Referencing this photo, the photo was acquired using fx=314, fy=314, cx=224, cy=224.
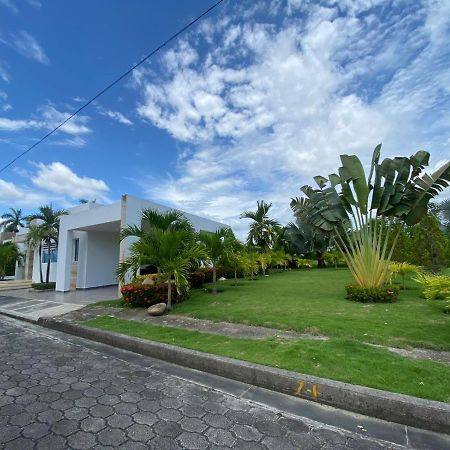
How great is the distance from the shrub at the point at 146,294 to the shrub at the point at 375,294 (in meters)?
5.54

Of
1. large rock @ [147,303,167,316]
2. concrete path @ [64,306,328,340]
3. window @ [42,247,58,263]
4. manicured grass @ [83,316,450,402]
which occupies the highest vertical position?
window @ [42,247,58,263]

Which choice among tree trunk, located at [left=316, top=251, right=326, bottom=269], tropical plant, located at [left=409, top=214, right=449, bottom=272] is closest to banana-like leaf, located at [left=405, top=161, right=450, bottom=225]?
tropical plant, located at [left=409, top=214, right=449, bottom=272]

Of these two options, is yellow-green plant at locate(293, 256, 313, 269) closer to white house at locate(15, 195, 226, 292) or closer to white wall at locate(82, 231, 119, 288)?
white house at locate(15, 195, 226, 292)

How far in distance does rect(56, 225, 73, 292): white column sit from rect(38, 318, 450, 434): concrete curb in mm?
13220

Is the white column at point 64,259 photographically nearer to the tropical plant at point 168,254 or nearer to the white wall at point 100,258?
the white wall at point 100,258

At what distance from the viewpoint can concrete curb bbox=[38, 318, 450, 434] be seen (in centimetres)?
308

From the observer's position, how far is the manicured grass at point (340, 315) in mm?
5363

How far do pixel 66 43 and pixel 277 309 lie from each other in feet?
28.4

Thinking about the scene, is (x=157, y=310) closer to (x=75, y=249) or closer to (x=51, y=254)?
(x=75, y=249)

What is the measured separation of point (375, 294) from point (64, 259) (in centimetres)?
1512

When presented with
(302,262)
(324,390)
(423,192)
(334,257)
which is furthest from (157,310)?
(334,257)

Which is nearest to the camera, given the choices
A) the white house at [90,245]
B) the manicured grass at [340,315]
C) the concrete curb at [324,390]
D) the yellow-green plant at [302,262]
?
the concrete curb at [324,390]

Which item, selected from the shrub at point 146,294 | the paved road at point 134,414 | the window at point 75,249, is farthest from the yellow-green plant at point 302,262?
the paved road at point 134,414

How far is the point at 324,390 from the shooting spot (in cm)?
360
